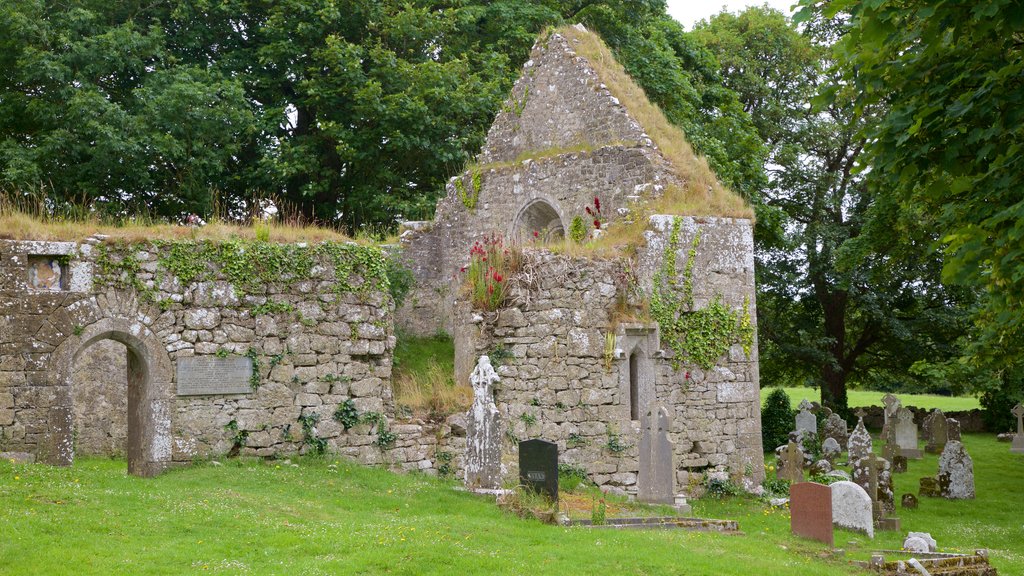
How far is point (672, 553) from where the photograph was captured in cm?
1068

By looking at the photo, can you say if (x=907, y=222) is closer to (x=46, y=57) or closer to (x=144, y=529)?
(x=144, y=529)

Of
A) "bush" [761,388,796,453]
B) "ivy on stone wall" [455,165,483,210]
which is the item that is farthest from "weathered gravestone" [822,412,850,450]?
"ivy on stone wall" [455,165,483,210]

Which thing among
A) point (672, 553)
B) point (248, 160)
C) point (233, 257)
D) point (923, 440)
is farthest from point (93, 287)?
point (923, 440)

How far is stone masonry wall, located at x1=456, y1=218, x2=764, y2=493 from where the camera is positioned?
16391 mm

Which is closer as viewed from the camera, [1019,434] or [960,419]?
[1019,434]

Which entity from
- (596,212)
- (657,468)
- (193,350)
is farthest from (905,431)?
(193,350)

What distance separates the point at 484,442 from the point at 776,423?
1519 centimetres

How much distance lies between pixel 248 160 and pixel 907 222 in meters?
15.9

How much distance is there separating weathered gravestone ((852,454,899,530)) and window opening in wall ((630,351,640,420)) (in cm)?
348

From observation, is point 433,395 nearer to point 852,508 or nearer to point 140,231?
point 140,231

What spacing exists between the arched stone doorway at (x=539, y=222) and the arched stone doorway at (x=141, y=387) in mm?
8934

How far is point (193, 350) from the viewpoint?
1455 cm

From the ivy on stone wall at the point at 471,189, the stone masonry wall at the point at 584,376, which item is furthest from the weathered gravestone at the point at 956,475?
the ivy on stone wall at the point at 471,189

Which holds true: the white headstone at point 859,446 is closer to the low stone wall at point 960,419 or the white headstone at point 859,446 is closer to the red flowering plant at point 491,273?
the red flowering plant at point 491,273
